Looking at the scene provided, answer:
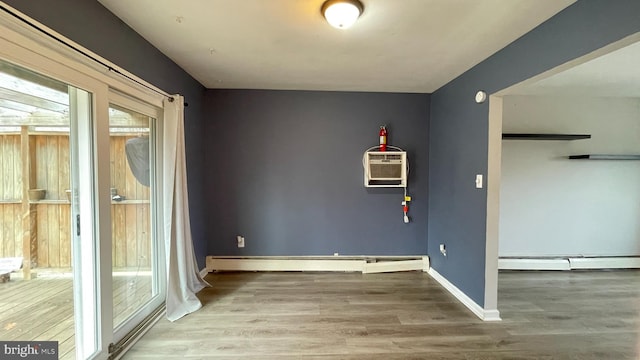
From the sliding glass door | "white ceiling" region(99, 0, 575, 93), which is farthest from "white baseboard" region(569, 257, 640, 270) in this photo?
the sliding glass door

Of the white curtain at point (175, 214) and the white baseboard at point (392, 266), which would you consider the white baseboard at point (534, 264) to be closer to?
the white baseboard at point (392, 266)

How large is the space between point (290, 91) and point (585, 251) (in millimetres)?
4594

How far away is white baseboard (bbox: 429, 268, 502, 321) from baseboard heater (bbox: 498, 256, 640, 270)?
1.02 metres

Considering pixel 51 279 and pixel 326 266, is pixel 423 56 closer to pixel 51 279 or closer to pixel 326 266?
pixel 326 266

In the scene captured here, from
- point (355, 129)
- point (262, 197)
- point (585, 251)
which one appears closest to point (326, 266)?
point (262, 197)

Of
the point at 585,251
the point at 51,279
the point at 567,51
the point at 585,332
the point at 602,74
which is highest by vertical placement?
the point at 602,74

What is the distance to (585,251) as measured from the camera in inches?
145

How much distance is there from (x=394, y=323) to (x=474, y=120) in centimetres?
208

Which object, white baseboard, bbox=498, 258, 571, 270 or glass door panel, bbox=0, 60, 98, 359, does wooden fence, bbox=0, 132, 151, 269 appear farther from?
white baseboard, bbox=498, 258, 571, 270

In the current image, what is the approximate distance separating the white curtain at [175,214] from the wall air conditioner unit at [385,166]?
2157 mm

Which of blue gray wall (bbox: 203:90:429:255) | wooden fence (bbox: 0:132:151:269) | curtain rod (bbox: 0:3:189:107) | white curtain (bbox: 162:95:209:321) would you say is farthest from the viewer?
blue gray wall (bbox: 203:90:429:255)

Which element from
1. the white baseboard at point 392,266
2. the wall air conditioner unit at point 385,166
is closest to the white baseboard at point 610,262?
the white baseboard at point 392,266

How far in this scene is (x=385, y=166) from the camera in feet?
11.5

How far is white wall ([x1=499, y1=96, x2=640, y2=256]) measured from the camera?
3641 mm
